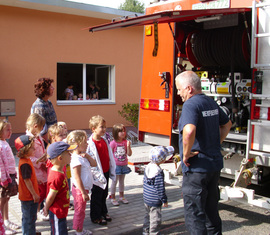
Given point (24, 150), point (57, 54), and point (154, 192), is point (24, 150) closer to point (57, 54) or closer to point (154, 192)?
point (154, 192)

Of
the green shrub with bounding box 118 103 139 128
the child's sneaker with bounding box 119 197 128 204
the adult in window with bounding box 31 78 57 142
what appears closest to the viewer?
the adult in window with bounding box 31 78 57 142

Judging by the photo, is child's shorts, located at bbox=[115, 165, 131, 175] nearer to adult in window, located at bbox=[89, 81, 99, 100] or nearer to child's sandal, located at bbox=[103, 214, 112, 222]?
child's sandal, located at bbox=[103, 214, 112, 222]

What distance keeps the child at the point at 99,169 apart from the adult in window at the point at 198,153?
1274 millimetres

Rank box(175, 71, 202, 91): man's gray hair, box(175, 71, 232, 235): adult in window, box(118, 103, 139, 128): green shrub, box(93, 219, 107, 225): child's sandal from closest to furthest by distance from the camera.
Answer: box(175, 71, 232, 235): adult in window
box(175, 71, 202, 91): man's gray hair
box(93, 219, 107, 225): child's sandal
box(118, 103, 139, 128): green shrub

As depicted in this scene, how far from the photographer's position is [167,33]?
17.9ft

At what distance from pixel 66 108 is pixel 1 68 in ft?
7.33

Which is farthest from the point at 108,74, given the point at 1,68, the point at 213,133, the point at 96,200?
the point at 213,133

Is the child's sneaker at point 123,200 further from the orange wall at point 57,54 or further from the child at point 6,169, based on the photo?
the orange wall at point 57,54

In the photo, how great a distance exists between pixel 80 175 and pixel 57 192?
0.57m

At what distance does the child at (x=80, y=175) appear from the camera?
12.5 feet

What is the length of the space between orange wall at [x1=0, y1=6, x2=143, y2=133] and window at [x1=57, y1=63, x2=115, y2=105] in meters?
0.23

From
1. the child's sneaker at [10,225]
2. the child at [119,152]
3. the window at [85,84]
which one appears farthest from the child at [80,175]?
the window at [85,84]

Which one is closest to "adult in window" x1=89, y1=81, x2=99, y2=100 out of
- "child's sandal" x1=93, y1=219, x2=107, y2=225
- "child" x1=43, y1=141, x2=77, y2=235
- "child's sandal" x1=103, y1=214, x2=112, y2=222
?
"child's sandal" x1=103, y1=214, x2=112, y2=222

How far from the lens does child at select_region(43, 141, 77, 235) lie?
328cm
